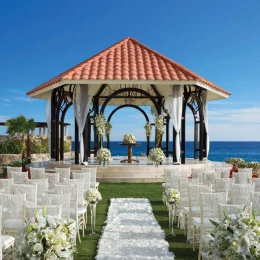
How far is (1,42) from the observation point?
34.9 meters

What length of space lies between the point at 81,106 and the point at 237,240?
13888 millimetres

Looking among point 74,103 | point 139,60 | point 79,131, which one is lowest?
point 79,131

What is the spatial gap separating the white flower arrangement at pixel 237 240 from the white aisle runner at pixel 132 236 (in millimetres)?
2940

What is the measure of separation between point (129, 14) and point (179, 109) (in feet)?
58.7

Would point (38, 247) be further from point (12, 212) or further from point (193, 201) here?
point (193, 201)

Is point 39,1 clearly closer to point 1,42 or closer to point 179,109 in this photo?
point 1,42

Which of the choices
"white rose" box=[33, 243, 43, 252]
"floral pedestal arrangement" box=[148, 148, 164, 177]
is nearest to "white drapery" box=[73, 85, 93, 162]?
"floral pedestal arrangement" box=[148, 148, 164, 177]

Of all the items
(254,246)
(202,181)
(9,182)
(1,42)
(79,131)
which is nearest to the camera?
(254,246)

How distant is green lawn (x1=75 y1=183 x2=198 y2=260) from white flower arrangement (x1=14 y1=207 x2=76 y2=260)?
3.02 metres

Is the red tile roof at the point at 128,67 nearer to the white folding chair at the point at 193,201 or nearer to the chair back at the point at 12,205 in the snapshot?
the white folding chair at the point at 193,201

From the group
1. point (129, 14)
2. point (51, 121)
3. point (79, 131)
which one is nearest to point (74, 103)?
point (79, 131)

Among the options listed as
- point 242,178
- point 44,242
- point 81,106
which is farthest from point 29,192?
point 81,106

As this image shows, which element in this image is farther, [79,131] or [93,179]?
[79,131]

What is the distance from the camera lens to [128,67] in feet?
58.1
